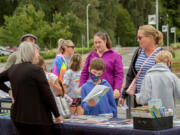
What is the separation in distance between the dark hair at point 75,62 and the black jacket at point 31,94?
3167 millimetres

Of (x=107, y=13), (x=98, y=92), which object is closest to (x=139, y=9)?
(x=107, y=13)

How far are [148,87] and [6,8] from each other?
224 ft

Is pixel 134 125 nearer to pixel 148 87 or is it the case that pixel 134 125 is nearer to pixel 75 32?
pixel 148 87

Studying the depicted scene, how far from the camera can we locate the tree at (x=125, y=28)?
101688 mm

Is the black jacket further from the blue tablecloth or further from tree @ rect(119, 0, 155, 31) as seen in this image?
tree @ rect(119, 0, 155, 31)

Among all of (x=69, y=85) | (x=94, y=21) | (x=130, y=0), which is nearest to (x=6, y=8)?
(x=94, y=21)

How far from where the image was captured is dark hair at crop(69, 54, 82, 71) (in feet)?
26.5

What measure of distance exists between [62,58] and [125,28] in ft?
317

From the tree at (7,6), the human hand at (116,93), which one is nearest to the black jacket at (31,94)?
the human hand at (116,93)

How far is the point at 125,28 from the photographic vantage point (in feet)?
342

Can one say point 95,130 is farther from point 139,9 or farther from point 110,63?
point 139,9

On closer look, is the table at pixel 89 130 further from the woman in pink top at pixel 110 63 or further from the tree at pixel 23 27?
the tree at pixel 23 27

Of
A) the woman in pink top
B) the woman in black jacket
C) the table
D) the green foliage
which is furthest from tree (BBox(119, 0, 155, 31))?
the woman in black jacket

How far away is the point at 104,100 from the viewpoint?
20.4 feet
